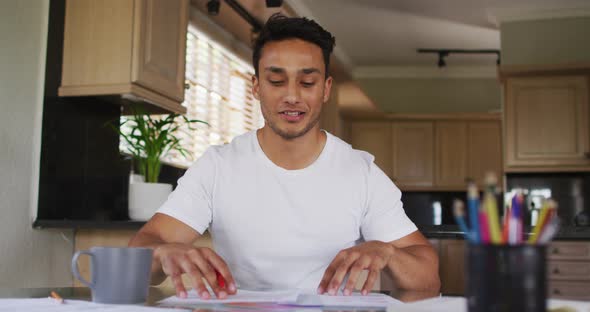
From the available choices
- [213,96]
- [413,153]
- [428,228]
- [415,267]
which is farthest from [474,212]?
[413,153]

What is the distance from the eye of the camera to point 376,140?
682 centimetres

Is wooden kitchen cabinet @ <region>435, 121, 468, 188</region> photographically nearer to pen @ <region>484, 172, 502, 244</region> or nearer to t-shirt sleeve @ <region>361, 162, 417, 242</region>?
t-shirt sleeve @ <region>361, 162, 417, 242</region>

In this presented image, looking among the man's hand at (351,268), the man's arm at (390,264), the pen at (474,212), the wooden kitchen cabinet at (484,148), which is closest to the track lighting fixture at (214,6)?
the man's arm at (390,264)

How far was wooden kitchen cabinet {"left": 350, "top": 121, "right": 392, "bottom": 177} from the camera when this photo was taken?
6.77m

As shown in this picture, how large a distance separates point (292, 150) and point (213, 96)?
8.52 ft

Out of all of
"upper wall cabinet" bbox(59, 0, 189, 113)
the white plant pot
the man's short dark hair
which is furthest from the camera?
the white plant pot

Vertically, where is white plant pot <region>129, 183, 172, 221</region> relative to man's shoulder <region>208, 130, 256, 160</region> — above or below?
below

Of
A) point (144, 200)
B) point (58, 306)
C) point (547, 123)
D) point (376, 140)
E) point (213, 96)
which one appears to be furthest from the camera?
point (376, 140)

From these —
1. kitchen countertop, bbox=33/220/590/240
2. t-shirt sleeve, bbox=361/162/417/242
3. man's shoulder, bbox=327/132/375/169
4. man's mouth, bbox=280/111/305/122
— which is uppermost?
man's mouth, bbox=280/111/305/122

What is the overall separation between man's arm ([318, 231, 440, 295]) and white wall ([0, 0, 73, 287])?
1358mm

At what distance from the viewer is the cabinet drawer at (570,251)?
3.47m

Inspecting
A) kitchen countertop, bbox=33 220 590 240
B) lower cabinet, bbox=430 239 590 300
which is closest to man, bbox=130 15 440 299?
kitchen countertop, bbox=33 220 590 240

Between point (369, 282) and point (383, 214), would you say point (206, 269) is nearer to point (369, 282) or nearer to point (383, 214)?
point (369, 282)

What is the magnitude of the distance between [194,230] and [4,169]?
3.23ft
